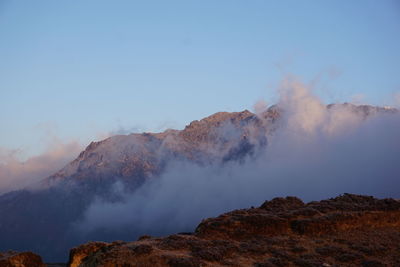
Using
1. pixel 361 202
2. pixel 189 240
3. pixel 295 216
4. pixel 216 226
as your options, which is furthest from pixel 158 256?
pixel 361 202

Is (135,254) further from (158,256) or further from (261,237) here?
(261,237)

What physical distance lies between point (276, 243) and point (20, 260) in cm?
2072

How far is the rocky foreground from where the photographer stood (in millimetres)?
23786

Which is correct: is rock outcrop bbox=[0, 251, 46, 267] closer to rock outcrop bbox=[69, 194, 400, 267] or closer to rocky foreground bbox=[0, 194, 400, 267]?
rocky foreground bbox=[0, 194, 400, 267]

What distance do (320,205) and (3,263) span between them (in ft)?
87.4

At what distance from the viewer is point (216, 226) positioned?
3048 cm

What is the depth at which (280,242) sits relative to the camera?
91.2 feet

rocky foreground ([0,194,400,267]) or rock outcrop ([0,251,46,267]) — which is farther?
rock outcrop ([0,251,46,267])

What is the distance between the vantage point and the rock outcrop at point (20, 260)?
3262 centimetres

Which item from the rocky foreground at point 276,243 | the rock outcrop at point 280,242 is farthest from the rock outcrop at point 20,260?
the rock outcrop at point 280,242

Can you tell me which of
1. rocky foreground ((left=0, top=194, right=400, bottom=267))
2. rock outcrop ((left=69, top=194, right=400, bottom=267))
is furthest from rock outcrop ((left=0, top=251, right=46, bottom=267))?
rock outcrop ((left=69, top=194, right=400, bottom=267))

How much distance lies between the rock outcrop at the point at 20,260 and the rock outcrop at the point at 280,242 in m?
3.52

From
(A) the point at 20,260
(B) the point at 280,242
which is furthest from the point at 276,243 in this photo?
(A) the point at 20,260

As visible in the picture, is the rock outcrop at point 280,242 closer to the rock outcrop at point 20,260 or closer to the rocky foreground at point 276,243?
the rocky foreground at point 276,243
